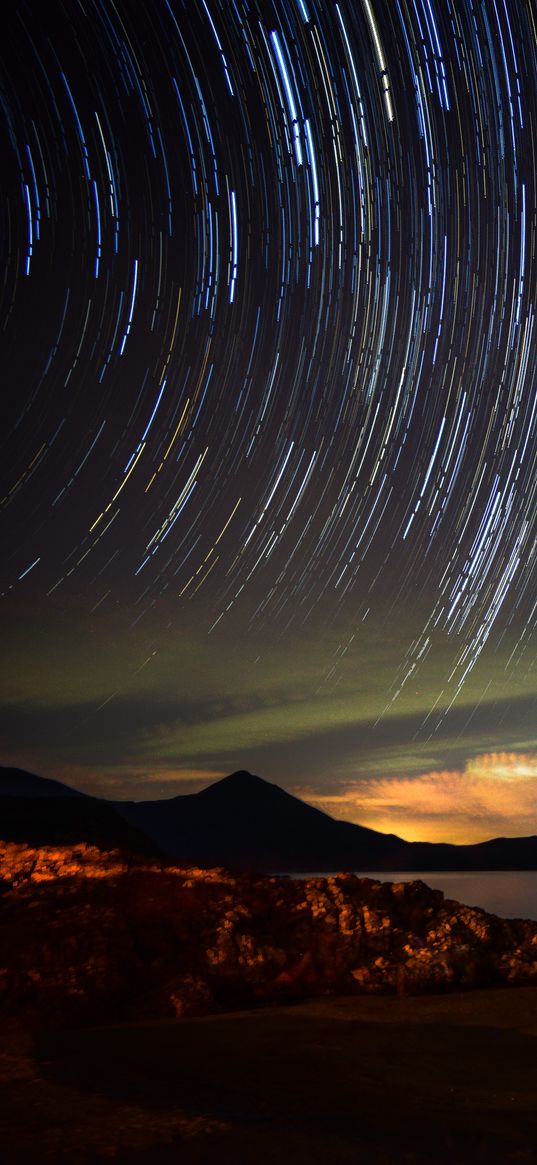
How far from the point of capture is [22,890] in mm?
10789

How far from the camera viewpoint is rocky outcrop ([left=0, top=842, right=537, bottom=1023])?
372 inches

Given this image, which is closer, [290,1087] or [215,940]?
[290,1087]

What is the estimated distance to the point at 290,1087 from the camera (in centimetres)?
659

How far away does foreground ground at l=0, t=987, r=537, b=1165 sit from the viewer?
5.21 meters

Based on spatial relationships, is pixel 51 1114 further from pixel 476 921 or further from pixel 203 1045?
pixel 476 921

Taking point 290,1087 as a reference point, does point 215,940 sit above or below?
above

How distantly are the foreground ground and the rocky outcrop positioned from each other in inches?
20.9

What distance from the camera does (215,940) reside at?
33.5 ft

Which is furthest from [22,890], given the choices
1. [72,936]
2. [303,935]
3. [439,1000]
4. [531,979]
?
[531,979]

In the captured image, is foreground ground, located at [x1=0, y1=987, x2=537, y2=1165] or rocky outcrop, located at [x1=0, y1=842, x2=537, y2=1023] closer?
foreground ground, located at [x1=0, y1=987, x2=537, y2=1165]

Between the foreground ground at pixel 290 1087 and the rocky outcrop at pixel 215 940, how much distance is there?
1.74ft

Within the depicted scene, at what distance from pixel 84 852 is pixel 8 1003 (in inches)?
132

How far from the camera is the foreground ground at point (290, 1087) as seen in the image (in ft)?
17.1

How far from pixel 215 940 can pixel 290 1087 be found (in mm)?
3722
